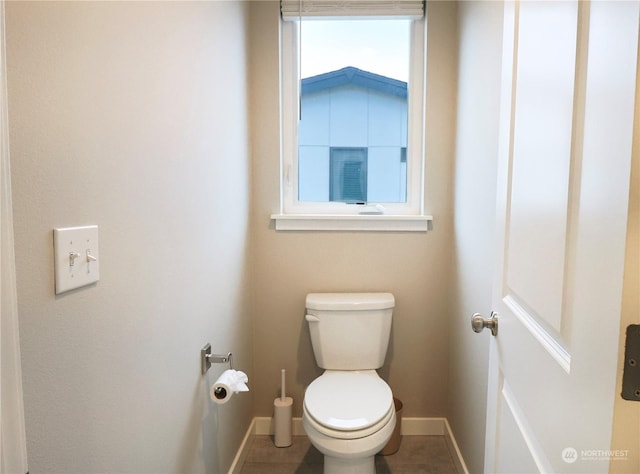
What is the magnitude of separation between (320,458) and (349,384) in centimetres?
50

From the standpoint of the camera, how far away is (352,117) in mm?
2121

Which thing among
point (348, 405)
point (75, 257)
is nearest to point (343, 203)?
point (348, 405)

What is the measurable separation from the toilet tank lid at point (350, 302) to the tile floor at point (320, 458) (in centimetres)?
72

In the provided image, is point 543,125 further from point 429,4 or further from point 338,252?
point 429,4

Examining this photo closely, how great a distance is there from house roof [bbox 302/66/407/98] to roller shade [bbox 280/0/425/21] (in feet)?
0.86

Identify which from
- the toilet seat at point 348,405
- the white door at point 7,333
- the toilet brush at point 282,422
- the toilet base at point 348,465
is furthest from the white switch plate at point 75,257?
the toilet brush at point 282,422

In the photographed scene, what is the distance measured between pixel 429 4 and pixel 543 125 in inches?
60.9

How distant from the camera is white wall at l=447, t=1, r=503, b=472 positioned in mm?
1450

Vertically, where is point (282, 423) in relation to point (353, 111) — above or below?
below

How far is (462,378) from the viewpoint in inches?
70.7

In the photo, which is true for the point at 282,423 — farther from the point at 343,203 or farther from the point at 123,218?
the point at 123,218

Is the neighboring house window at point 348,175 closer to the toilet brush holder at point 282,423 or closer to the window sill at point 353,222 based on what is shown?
the window sill at point 353,222

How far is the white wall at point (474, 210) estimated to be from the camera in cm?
145

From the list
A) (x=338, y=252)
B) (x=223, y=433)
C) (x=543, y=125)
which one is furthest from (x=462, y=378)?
(x=543, y=125)
